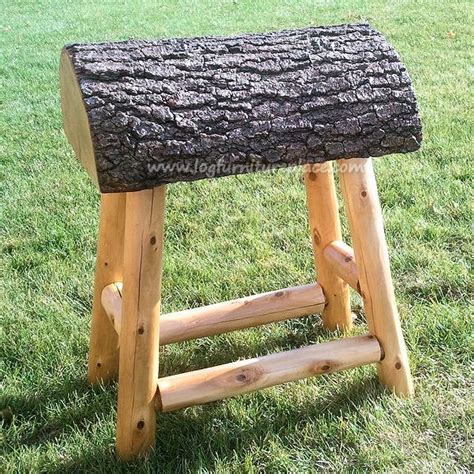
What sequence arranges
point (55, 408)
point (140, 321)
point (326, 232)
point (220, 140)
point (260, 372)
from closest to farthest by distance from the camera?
point (220, 140), point (140, 321), point (260, 372), point (55, 408), point (326, 232)

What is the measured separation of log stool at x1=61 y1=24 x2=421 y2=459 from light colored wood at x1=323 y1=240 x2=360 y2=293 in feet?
0.38

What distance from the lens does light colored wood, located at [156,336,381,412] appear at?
2000 mm

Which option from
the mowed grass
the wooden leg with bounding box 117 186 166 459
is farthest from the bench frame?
the mowed grass

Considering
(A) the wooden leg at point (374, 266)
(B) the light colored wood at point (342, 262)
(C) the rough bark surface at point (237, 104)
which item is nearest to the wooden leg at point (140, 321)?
(C) the rough bark surface at point (237, 104)

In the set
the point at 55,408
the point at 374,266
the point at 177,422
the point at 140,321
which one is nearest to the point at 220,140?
the point at 140,321

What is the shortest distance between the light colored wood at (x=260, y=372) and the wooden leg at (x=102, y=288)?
358mm

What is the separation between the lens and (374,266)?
214 centimetres

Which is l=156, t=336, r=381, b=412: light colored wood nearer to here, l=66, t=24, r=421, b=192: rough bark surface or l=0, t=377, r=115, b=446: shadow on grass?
l=0, t=377, r=115, b=446: shadow on grass

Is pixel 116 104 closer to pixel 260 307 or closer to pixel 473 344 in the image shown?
pixel 260 307

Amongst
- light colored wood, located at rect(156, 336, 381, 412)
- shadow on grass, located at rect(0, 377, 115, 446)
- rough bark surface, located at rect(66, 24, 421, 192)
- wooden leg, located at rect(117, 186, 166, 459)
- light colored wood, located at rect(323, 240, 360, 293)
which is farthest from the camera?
light colored wood, located at rect(323, 240, 360, 293)

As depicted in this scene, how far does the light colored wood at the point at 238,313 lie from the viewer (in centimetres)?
235

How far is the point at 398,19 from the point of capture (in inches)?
292

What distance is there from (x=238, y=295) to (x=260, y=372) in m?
0.75

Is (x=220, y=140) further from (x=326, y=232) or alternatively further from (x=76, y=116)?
(x=326, y=232)
